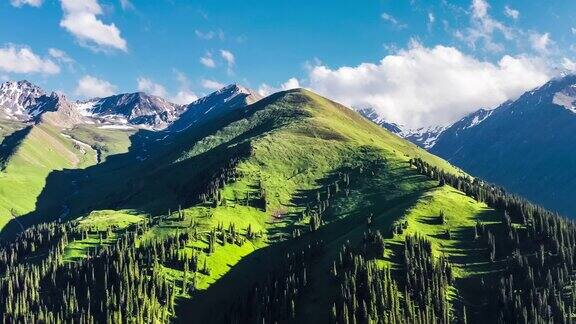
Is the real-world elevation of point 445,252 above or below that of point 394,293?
above

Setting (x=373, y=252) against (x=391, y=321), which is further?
(x=373, y=252)

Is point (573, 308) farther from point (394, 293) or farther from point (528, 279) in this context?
point (394, 293)

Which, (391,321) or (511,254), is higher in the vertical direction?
(511,254)

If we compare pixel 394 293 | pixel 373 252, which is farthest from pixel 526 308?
pixel 373 252

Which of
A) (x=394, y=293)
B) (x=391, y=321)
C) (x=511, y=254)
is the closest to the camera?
(x=391, y=321)

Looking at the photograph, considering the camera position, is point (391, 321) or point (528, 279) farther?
point (528, 279)

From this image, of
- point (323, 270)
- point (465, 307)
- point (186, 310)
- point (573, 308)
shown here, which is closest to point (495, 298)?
point (465, 307)

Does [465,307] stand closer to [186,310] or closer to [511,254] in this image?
[511,254]

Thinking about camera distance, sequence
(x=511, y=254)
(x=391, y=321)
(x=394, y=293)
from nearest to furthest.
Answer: (x=391, y=321), (x=394, y=293), (x=511, y=254)
